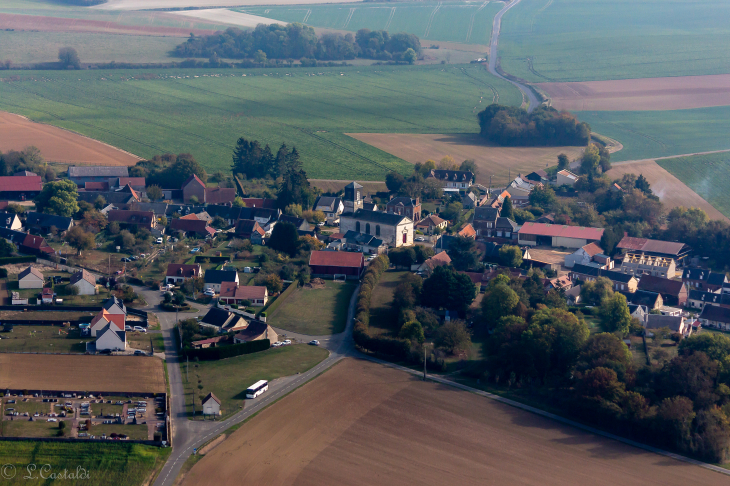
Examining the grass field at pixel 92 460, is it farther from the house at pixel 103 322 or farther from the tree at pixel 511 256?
the tree at pixel 511 256

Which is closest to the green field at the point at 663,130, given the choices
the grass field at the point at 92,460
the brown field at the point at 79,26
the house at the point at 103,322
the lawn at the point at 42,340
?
the house at the point at 103,322

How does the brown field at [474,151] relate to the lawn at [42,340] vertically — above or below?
above

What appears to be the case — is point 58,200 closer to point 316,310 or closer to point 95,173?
point 95,173

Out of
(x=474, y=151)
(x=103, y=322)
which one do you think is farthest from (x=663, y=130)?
(x=103, y=322)

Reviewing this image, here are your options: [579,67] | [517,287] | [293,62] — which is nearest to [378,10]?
[293,62]

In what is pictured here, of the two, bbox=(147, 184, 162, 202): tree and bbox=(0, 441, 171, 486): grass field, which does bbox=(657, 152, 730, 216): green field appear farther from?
bbox=(0, 441, 171, 486): grass field
